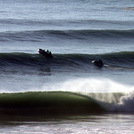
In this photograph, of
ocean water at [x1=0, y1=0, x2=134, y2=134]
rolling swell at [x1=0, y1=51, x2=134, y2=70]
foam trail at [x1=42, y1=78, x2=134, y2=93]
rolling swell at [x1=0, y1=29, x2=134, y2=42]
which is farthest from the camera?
rolling swell at [x1=0, y1=29, x2=134, y2=42]

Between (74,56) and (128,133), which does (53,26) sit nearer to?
(74,56)

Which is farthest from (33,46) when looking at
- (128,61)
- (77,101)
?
(77,101)

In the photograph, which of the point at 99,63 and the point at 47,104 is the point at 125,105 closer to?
the point at 47,104

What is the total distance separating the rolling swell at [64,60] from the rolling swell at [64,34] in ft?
17.0

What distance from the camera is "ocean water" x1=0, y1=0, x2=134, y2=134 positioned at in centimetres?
1258

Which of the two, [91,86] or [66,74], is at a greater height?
[66,74]

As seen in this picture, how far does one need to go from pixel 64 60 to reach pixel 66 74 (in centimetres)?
314

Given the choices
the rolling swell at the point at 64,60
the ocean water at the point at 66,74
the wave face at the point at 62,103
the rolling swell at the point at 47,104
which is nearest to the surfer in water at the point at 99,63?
the ocean water at the point at 66,74

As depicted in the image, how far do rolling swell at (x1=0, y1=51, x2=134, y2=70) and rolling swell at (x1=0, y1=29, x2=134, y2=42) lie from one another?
518 centimetres

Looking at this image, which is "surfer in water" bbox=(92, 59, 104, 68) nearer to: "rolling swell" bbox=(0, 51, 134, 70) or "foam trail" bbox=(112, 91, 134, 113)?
"rolling swell" bbox=(0, 51, 134, 70)

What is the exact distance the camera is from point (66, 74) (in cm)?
2002

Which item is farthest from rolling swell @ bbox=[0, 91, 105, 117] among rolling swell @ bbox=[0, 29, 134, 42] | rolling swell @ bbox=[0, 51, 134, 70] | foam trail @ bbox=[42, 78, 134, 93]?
rolling swell @ bbox=[0, 29, 134, 42]

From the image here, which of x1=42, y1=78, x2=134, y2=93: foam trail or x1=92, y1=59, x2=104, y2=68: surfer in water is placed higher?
x1=92, y1=59, x2=104, y2=68: surfer in water

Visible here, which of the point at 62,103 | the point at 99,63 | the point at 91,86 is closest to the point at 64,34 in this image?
the point at 99,63
